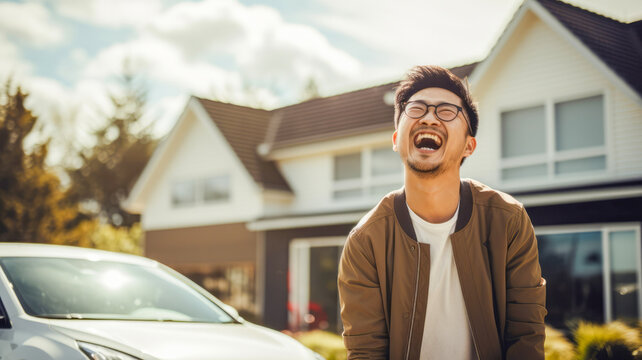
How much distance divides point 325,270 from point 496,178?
5.47m

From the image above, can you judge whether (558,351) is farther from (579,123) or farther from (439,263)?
(579,123)

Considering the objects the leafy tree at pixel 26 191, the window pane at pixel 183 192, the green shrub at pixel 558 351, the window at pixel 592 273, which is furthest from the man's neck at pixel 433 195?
the window pane at pixel 183 192

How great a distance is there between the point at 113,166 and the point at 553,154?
36668 mm

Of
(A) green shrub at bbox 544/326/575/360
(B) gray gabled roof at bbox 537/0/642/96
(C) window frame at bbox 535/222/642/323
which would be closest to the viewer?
(A) green shrub at bbox 544/326/575/360

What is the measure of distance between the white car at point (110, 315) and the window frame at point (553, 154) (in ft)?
35.5

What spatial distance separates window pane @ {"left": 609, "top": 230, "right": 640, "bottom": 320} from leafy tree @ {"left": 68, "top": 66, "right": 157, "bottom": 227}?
121 feet

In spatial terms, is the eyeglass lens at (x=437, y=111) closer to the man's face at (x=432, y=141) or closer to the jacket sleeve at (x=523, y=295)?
the man's face at (x=432, y=141)

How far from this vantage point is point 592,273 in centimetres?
1330

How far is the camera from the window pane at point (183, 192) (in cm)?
2392

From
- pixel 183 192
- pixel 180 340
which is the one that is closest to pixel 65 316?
pixel 180 340

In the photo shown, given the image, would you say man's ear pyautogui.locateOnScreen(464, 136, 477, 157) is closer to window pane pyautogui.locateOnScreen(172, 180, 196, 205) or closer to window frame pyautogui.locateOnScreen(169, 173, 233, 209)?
window frame pyautogui.locateOnScreen(169, 173, 233, 209)

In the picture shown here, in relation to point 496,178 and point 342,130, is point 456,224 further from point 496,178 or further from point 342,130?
point 342,130

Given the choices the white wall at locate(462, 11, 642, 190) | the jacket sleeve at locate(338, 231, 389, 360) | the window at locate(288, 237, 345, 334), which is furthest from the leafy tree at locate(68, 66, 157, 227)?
the jacket sleeve at locate(338, 231, 389, 360)

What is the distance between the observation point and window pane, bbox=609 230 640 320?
12758 millimetres
